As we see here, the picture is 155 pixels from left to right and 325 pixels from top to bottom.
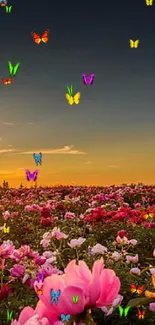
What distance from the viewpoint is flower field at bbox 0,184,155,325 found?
1.07 m

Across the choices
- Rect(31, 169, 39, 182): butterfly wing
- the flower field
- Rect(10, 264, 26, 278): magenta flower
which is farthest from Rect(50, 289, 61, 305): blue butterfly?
Rect(31, 169, 39, 182): butterfly wing

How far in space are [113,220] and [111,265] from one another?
331 cm

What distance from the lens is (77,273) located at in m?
1.08

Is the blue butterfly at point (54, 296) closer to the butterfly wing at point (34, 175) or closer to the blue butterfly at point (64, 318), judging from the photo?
the blue butterfly at point (64, 318)

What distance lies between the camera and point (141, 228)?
7711 mm

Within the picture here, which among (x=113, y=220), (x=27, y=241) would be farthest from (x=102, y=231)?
(x=27, y=241)

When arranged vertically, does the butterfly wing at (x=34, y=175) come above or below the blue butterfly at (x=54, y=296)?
above

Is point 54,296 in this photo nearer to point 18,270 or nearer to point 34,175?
point 18,270

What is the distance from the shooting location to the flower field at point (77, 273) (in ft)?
3.50

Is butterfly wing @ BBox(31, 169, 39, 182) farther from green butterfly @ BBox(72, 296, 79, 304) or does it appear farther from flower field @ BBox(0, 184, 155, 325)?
green butterfly @ BBox(72, 296, 79, 304)

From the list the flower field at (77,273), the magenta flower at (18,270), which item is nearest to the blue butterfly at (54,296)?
the flower field at (77,273)

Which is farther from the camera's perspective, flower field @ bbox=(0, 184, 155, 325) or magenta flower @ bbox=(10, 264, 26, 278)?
magenta flower @ bbox=(10, 264, 26, 278)

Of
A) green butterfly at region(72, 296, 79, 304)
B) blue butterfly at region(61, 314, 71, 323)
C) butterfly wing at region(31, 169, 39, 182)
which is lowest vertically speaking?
blue butterfly at region(61, 314, 71, 323)

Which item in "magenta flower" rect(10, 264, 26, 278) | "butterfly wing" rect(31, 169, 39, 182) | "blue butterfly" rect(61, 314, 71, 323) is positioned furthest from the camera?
"butterfly wing" rect(31, 169, 39, 182)
